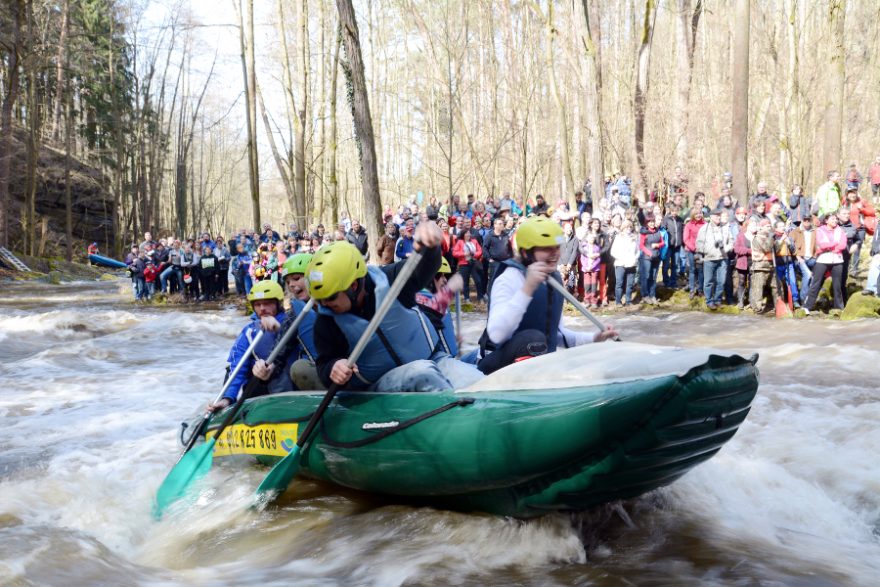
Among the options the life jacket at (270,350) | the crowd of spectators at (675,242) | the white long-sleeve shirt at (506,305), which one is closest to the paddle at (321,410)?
the white long-sleeve shirt at (506,305)

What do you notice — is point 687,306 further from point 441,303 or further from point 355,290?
point 355,290

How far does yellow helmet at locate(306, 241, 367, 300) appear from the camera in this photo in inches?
171

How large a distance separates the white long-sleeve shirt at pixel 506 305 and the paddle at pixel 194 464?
4.96 feet

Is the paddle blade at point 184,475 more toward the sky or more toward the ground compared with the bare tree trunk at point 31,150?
more toward the ground

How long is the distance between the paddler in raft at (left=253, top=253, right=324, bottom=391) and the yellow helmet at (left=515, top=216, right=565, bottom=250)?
5.99 feet

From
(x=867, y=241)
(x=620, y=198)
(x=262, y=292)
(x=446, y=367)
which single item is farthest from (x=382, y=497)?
(x=867, y=241)

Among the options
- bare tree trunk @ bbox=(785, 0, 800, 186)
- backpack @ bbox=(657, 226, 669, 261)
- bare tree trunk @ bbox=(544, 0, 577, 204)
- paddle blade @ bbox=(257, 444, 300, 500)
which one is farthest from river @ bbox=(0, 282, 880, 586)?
bare tree trunk @ bbox=(785, 0, 800, 186)

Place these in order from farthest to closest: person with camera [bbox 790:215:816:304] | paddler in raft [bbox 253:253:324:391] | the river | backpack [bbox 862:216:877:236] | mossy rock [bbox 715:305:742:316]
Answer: mossy rock [bbox 715:305:742:316] < backpack [bbox 862:216:877:236] < person with camera [bbox 790:215:816:304] < paddler in raft [bbox 253:253:324:391] < the river

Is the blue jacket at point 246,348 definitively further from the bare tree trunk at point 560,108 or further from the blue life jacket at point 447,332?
the bare tree trunk at point 560,108

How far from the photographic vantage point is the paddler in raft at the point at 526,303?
4.41 meters

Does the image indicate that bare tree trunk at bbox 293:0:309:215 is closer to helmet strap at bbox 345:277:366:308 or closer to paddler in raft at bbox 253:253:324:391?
paddler in raft at bbox 253:253:324:391

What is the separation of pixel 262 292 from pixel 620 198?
1210cm

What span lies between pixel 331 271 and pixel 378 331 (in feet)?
1.68

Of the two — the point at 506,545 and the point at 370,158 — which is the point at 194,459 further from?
the point at 370,158
